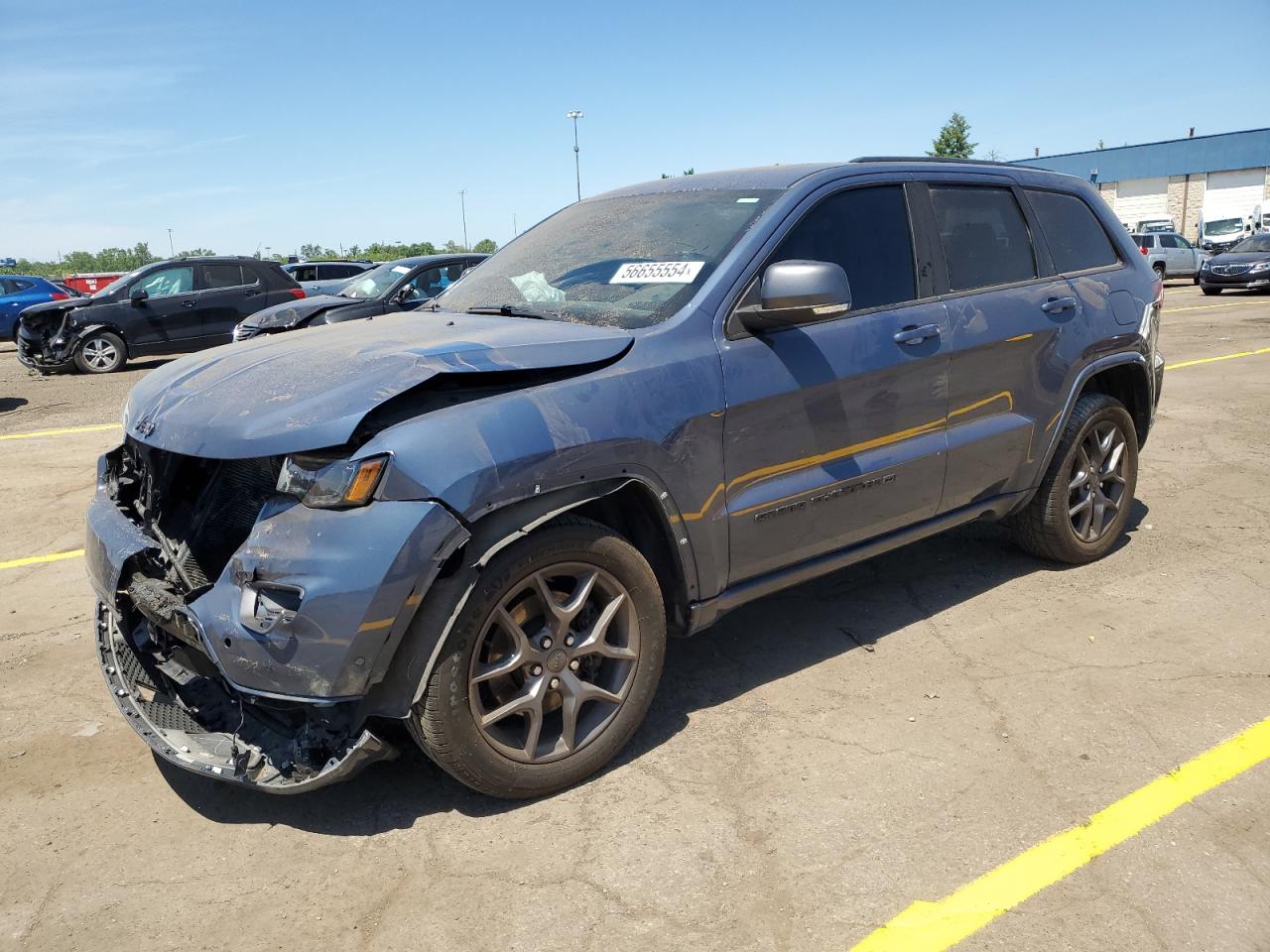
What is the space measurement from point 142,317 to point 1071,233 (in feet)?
46.9

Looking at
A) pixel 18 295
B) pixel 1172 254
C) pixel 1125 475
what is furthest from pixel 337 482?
pixel 1172 254

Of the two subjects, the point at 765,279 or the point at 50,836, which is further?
the point at 765,279

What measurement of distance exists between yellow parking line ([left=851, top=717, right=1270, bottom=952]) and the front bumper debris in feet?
4.82

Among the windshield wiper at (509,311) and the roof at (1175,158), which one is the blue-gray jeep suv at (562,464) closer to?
the windshield wiper at (509,311)

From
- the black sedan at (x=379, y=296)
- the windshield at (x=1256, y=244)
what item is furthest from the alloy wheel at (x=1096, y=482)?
the windshield at (x=1256, y=244)

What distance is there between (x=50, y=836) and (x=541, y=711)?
4.98ft

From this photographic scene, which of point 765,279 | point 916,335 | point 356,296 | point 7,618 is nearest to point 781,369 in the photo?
point 765,279

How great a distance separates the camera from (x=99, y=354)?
15164 mm

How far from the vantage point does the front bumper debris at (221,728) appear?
106 inches

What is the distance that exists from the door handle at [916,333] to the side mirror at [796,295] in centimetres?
52

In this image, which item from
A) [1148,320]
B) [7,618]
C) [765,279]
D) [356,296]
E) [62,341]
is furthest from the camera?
[62,341]

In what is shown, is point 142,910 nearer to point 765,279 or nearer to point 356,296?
point 765,279

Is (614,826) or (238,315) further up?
(238,315)

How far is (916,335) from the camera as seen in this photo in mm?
3861
